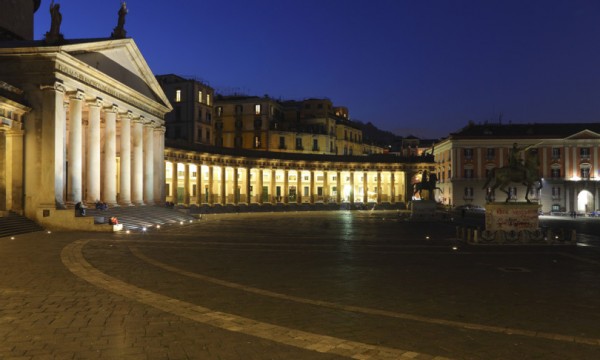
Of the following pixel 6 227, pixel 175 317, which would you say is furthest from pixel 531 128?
pixel 175 317

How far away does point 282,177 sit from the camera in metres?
110

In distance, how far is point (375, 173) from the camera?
120 m

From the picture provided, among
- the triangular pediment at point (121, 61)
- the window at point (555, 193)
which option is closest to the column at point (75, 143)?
the triangular pediment at point (121, 61)

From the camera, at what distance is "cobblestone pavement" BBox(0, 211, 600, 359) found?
920 centimetres

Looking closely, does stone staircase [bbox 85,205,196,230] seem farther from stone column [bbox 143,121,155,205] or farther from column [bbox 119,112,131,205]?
stone column [bbox 143,121,155,205]

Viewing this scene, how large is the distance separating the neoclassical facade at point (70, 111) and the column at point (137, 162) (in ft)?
2.56

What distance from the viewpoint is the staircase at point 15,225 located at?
3219 cm

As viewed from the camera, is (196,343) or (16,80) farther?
(16,80)

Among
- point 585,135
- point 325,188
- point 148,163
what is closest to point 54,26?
point 148,163

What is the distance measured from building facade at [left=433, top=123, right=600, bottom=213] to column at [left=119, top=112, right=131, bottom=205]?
69.8m

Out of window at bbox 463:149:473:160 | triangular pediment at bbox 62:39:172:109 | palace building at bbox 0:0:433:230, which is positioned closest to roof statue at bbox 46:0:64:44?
palace building at bbox 0:0:433:230

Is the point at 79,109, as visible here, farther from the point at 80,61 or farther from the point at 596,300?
the point at 596,300

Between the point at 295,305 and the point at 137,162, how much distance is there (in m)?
45.3

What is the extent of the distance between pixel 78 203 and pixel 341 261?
24.5 meters
